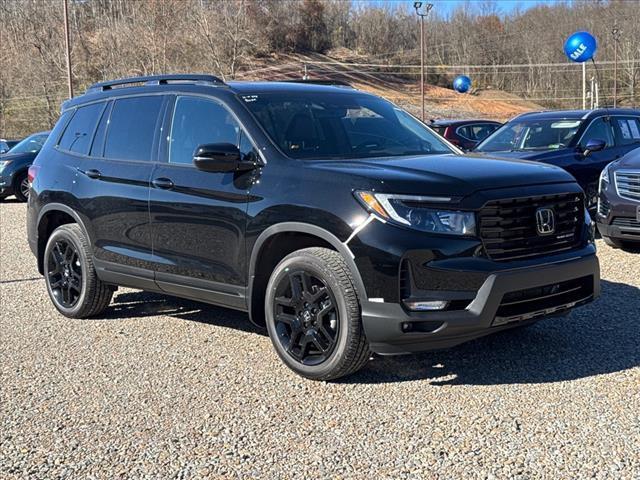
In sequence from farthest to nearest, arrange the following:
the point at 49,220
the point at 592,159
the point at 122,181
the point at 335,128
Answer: the point at 592,159, the point at 49,220, the point at 122,181, the point at 335,128

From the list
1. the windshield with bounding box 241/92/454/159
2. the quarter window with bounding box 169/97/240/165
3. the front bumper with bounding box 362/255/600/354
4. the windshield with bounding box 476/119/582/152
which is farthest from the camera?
the windshield with bounding box 476/119/582/152

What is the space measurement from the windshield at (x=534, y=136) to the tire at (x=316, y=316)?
641 centimetres

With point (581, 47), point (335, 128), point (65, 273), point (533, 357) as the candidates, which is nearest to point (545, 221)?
point (533, 357)

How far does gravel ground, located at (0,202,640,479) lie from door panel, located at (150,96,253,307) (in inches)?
21.2

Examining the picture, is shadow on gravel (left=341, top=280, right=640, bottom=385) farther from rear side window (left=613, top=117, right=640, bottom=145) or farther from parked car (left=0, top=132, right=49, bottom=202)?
parked car (left=0, top=132, right=49, bottom=202)

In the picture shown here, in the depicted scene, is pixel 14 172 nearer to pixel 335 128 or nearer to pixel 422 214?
pixel 335 128

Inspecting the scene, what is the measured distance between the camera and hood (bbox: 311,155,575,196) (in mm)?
3980

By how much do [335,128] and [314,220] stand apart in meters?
1.11

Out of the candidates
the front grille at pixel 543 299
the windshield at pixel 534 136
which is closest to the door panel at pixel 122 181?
the front grille at pixel 543 299

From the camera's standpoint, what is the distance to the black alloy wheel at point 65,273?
6172 millimetres

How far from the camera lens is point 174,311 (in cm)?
641

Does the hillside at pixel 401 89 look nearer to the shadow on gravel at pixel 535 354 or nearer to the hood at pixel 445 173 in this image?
the shadow on gravel at pixel 535 354

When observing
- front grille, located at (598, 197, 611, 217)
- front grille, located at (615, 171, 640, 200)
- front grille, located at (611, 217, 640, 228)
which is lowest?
front grille, located at (611, 217, 640, 228)

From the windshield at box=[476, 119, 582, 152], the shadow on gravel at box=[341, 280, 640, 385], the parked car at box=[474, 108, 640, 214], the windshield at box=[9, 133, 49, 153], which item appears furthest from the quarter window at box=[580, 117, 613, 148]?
the windshield at box=[9, 133, 49, 153]
